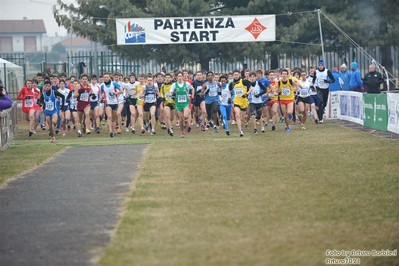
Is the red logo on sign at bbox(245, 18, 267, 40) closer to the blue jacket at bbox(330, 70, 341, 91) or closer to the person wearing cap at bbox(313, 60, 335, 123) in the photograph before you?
the blue jacket at bbox(330, 70, 341, 91)

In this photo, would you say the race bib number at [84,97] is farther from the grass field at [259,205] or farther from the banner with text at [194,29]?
the banner with text at [194,29]

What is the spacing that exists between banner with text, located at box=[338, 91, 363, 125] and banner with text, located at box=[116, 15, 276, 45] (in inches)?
250

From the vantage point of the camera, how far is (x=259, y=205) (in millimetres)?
12086

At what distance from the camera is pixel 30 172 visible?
17.8 meters

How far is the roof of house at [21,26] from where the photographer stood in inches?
5591

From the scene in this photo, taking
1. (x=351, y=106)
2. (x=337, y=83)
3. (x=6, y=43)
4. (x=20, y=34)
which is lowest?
(x=351, y=106)

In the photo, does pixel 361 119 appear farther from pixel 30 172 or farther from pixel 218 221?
pixel 218 221

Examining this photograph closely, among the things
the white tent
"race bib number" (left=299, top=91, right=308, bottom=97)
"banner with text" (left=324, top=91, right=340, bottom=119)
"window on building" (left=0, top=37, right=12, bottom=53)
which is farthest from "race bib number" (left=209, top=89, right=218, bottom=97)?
"window on building" (left=0, top=37, right=12, bottom=53)

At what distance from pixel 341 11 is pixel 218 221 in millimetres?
37276

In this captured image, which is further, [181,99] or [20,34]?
[20,34]

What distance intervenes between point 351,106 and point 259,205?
1882 centimetres

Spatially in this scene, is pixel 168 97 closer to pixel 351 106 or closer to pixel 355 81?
pixel 351 106

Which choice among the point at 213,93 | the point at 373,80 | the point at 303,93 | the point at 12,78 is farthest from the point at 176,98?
the point at 12,78

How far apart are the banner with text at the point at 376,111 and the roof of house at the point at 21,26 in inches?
4645
